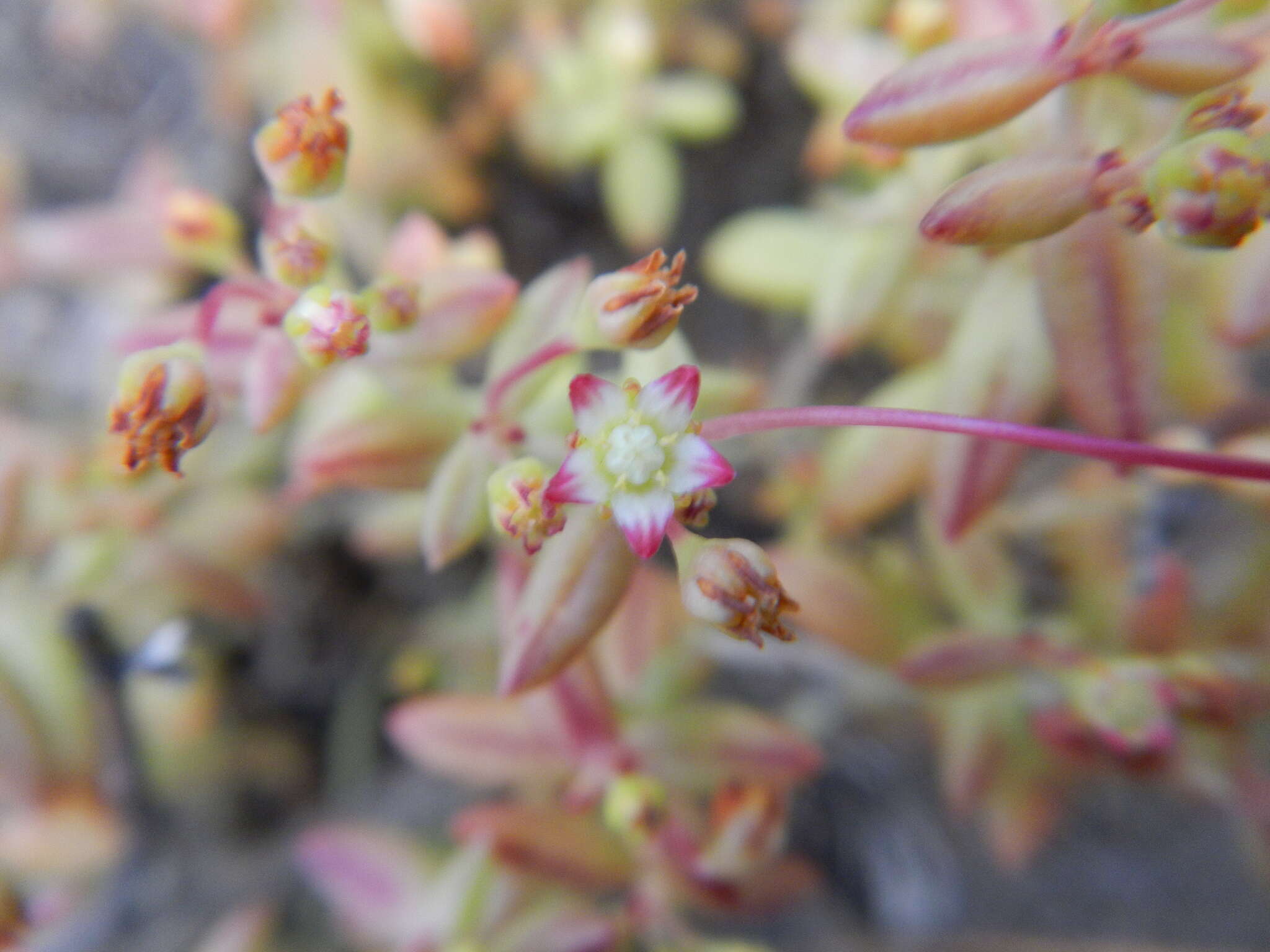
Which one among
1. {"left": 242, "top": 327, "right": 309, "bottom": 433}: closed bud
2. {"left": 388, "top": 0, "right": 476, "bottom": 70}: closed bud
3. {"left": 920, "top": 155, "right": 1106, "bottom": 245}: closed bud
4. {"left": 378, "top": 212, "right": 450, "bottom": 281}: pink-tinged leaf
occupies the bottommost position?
{"left": 920, "top": 155, "right": 1106, "bottom": 245}: closed bud

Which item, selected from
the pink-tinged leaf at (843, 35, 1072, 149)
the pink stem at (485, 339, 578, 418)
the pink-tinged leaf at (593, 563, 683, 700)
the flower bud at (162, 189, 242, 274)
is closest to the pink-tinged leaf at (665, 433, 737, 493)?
the pink stem at (485, 339, 578, 418)

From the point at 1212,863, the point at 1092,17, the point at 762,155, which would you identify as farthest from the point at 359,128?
the point at 1212,863

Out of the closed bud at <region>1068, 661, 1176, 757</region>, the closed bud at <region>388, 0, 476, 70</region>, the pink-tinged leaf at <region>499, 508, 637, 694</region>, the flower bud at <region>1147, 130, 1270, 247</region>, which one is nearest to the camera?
the flower bud at <region>1147, 130, 1270, 247</region>

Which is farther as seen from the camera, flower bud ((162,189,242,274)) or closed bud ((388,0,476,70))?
closed bud ((388,0,476,70))

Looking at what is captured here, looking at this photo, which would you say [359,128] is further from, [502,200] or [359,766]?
[359,766]

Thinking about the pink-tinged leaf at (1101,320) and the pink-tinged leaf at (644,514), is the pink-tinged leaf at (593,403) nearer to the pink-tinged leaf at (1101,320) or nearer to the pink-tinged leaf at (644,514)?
the pink-tinged leaf at (644,514)

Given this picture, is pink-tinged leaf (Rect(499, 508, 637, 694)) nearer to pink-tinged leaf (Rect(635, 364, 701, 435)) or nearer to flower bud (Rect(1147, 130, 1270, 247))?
pink-tinged leaf (Rect(635, 364, 701, 435))

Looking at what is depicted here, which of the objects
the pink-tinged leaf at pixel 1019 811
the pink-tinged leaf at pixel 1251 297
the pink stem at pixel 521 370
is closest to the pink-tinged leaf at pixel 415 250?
the pink stem at pixel 521 370
